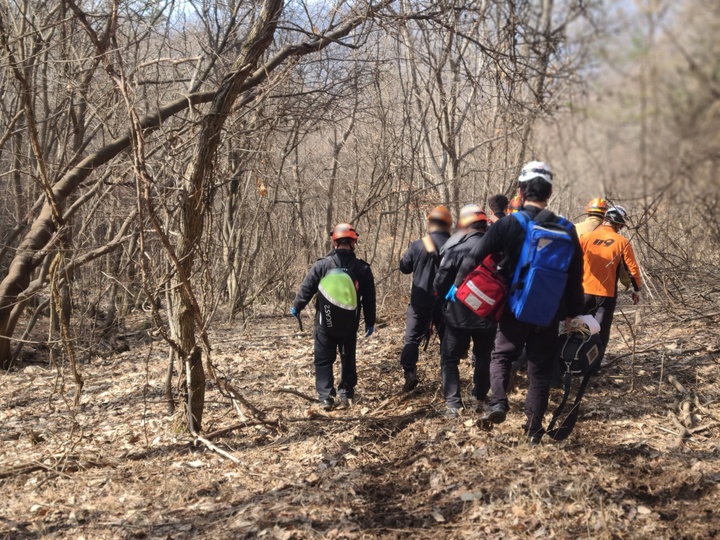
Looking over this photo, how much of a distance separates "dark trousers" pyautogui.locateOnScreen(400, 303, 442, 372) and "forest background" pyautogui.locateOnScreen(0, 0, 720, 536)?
173 cm

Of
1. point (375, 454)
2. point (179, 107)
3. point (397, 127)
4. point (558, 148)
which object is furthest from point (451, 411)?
point (397, 127)

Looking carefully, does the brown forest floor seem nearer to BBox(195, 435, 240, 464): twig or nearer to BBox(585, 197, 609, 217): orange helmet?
BBox(195, 435, 240, 464): twig

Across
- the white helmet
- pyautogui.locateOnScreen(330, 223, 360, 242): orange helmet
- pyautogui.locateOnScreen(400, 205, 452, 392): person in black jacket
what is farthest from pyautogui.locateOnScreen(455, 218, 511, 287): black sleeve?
pyautogui.locateOnScreen(330, 223, 360, 242): orange helmet

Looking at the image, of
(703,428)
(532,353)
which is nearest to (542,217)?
(532,353)

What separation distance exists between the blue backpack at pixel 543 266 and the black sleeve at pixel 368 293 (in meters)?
2.14

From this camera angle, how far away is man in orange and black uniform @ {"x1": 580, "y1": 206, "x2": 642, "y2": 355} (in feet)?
18.6

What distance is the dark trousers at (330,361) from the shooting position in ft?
19.1

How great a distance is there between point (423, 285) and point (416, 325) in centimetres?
43

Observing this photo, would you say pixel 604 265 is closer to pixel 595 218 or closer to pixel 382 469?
pixel 595 218

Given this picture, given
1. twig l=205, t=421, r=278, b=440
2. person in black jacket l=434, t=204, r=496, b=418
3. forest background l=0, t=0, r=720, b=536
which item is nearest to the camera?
forest background l=0, t=0, r=720, b=536

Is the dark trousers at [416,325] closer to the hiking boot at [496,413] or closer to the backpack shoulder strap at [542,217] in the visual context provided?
the hiking boot at [496,413]

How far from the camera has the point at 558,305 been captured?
3994mm

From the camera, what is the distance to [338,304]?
5.62 metres

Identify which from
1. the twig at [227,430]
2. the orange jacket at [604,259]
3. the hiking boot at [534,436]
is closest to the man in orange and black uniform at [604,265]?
the orange jacket at [604,259]
